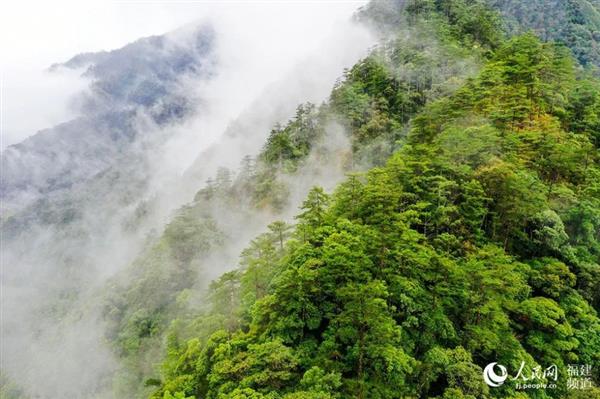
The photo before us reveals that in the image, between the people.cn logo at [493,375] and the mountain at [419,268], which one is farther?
the mountain at [419,268]

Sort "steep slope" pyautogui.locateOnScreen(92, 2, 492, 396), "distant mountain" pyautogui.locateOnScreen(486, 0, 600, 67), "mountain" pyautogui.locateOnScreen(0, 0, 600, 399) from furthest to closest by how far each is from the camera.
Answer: "distant mountain" pyautogui.locateOnScreen(486, 0, 600, 67), "steep slope" pyautogui.locateOnScreen(92, 2, 492, 396), "mountain" pyautogui.locateOnScreen(0, 0, 600, 399)

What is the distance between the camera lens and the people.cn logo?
17875mm

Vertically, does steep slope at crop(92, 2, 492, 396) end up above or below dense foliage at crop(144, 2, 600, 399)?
below

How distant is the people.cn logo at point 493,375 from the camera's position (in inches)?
704

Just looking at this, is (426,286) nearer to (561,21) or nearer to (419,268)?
(419,268)

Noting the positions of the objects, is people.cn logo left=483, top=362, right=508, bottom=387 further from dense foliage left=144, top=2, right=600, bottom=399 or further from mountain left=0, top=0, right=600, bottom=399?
dense foliage left=144, top=2, right=600, bottom=399

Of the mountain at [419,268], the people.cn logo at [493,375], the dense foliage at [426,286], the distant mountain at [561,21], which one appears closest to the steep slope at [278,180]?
the mountain at [419,268]

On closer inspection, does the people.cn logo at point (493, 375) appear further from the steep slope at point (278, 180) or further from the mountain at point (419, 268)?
the steep slope at point (278, 180)

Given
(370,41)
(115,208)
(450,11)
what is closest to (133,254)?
(115,208)

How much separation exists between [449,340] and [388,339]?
13.1 ft

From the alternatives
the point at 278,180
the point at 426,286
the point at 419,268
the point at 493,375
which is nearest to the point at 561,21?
the point at 278,180

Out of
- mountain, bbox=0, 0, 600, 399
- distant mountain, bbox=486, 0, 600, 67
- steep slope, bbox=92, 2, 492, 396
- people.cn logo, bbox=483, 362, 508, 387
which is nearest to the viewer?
people.cn logo, bbox=483, 362, 508, 387

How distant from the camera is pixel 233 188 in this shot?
217 ft

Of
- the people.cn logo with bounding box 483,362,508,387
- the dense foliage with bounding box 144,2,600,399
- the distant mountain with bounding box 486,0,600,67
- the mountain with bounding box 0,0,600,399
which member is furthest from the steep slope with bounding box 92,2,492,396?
the distant mountain with bounding box 486,0,600,67
